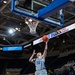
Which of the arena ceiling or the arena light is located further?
the arena light

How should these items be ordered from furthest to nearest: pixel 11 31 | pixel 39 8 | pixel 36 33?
pixel 36 33 < pixel 11 31 < pixel 39 8

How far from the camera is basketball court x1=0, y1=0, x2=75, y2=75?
23.4 ft

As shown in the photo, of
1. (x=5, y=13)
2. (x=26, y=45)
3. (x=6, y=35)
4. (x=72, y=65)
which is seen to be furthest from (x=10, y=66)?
(x=5, y=13)

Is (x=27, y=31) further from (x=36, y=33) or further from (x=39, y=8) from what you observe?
(x=39, y=8)

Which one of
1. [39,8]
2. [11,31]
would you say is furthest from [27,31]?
[39,8]

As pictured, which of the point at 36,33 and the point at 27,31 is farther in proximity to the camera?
the point at 36,33

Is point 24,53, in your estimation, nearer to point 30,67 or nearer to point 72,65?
point 30,67

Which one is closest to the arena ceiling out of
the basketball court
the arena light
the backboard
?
the basketball court

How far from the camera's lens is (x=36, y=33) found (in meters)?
13.9

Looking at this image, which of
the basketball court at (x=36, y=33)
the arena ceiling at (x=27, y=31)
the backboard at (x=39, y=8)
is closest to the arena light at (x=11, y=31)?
the basketball court at (x=36, y=33)

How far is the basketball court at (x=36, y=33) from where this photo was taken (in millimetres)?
7141

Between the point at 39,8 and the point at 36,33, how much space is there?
6.30 metres

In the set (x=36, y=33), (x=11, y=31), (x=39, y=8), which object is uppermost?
(x=11, y=31)

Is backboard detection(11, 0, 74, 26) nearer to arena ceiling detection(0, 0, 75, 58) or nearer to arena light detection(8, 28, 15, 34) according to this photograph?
arena ceiling detection(0, 0, 75, 58)
